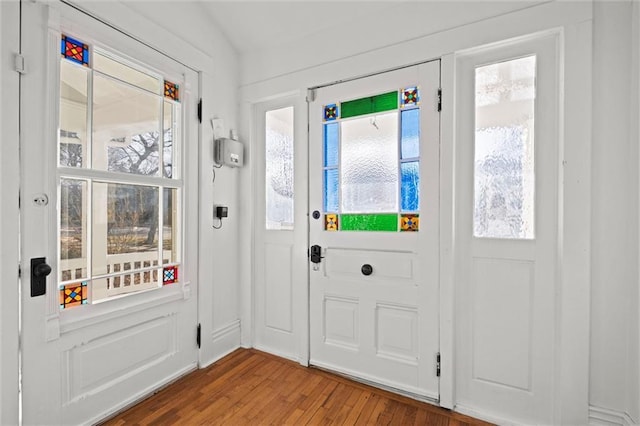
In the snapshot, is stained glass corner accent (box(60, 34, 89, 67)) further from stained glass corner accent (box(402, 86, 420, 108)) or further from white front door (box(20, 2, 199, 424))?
stained glass corner accent (box(402, 86, 420, 108))

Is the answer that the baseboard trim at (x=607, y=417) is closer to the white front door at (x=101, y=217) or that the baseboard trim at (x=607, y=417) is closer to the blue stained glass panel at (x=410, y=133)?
the blue stained glass panel at (x=410, y=133)

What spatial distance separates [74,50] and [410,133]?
80.7 inches

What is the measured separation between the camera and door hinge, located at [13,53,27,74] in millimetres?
1409

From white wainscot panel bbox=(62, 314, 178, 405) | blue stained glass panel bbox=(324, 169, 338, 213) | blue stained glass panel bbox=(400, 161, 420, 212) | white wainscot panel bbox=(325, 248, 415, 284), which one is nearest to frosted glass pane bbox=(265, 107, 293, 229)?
blue stained glass panel bbox=(324, 169, 338, 213)

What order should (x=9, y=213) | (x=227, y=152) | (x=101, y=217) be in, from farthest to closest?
(x=227, y=152), (x=101, y=217), (x=9, y=213)

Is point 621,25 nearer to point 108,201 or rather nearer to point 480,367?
point 480,367

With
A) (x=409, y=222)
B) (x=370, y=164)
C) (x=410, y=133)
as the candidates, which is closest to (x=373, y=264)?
(x=409, y=222)

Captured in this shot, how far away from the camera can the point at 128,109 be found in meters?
1.92

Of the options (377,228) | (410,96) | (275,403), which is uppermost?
(410,96)

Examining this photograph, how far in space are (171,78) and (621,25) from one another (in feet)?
8.96

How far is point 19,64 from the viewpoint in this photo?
1.42 meters

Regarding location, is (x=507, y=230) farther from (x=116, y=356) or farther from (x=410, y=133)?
(x=116, y=356)

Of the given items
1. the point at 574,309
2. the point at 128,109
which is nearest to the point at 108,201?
the point at 128,109

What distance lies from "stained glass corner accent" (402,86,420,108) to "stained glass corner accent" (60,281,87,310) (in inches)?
89.9
